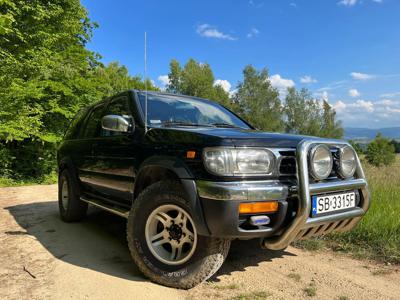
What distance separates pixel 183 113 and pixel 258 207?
5.64 feet

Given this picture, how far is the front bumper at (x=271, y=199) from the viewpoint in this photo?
2402 millimetres

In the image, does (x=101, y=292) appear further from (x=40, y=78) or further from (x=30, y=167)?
(x=30, y=167)

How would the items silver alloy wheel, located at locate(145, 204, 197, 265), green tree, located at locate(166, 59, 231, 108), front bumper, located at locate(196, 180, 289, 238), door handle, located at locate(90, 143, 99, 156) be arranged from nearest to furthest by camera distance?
front bumper, located at locate(196, 180, 289, 238), silver alloy wheel, located at locate(145, 204, 197, 265), door handle, located at locate(90, 143, 99, 156), green tree, located at locate(166, 59, 231, 108)

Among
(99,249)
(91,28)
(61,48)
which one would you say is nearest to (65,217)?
(99,249)

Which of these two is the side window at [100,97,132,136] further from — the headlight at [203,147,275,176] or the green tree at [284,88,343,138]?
the green tree at [284,88,343,138]

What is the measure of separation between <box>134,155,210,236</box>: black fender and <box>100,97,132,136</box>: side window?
939 millimetres

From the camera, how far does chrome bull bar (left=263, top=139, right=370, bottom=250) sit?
8.18 ft

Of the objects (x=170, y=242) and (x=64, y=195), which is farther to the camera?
(x=64, y=195)

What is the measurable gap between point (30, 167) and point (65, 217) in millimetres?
9730

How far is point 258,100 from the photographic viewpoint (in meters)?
50.2

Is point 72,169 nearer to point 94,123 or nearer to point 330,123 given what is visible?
point 94,123

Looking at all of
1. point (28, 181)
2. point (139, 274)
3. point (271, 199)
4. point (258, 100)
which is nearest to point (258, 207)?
point (271, 199)

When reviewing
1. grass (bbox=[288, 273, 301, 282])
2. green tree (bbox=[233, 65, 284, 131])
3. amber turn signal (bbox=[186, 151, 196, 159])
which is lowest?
grass (bbox=[288, 273, 301, 282])

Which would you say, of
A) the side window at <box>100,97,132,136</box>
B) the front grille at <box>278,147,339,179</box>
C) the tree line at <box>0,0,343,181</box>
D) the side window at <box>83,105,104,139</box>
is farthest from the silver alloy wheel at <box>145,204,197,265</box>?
the tree line at <box>0,0,343,181</box>
